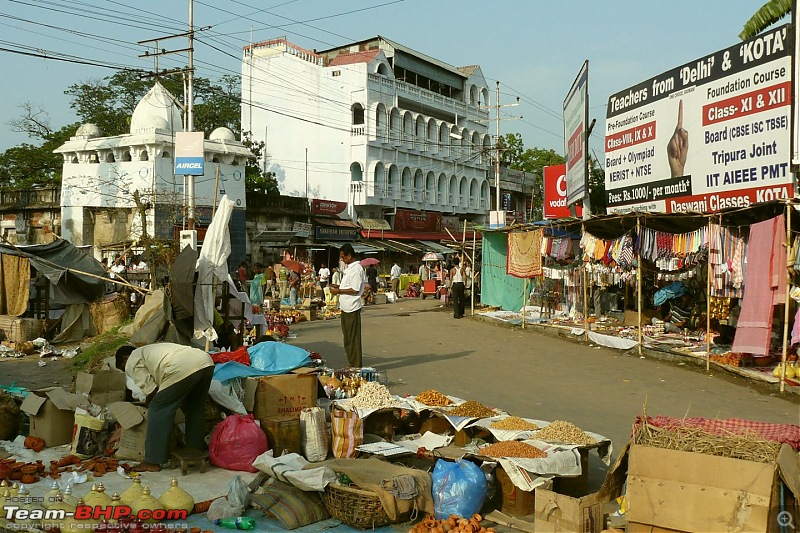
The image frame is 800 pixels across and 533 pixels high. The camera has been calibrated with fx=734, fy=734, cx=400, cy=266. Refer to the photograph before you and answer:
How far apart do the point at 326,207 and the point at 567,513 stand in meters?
37.4

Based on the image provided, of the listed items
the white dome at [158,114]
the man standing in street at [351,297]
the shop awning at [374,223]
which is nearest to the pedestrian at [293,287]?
the white dome at [158,114]

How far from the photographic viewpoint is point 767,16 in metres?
16.1

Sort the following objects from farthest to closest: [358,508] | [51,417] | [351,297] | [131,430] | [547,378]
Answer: [547,378], [351,297], [51,417], [131,430], [358,508]

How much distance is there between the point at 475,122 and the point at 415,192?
11425mm

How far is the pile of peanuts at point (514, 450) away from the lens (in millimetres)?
5973

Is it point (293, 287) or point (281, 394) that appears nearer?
point (281, 394)

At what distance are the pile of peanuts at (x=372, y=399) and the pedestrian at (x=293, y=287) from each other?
1671 cm

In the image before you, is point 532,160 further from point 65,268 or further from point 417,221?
point 65,268

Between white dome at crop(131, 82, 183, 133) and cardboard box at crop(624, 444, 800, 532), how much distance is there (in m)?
31.6

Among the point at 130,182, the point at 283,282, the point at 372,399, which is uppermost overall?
the point at 130,182

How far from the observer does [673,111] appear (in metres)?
15.5

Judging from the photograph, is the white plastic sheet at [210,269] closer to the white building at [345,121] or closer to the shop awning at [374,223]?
the shop awning at [374,223]

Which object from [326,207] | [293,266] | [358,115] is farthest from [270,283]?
[358,115]

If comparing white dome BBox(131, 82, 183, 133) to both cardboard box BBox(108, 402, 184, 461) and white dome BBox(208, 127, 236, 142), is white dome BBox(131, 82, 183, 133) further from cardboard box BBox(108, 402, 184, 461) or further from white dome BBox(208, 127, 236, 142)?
cardboard box BBox(108, 402, 184, 461)
